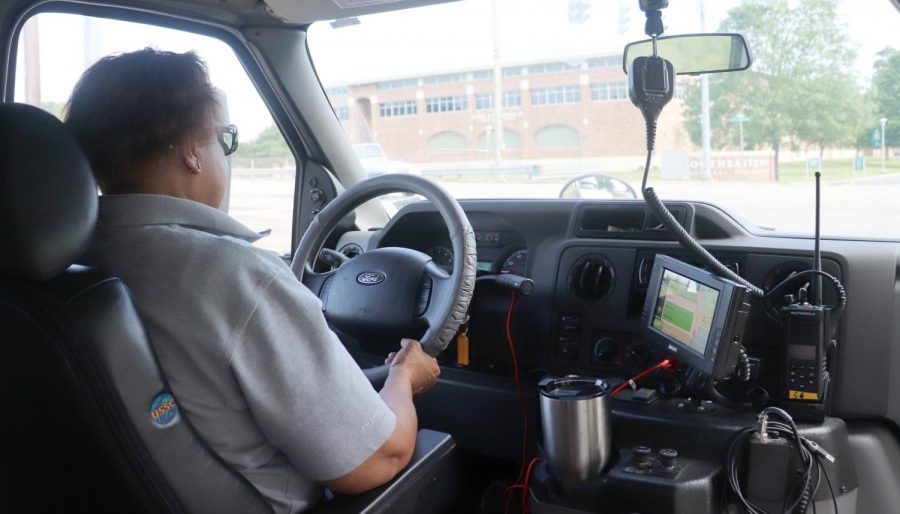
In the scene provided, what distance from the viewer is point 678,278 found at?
2.09m

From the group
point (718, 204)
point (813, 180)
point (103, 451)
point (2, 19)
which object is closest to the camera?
point (103, 451)

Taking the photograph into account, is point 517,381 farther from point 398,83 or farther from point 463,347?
point 398,83

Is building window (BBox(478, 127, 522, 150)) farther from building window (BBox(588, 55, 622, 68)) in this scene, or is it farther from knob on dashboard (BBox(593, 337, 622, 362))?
knob on dashboard (BBox(593, 337, 622, 362))

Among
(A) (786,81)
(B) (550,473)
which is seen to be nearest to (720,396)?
(B) (550,473)

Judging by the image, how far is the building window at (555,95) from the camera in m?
3.39

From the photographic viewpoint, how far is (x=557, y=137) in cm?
351

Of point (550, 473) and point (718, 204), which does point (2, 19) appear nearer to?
point (550, 473)

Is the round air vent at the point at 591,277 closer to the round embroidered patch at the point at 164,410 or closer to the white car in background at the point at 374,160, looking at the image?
the white car in background at the point at 374,160

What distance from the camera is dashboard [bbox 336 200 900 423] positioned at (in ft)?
6.64

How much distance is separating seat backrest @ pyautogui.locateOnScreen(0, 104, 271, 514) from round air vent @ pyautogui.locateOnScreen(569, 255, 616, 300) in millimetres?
1537

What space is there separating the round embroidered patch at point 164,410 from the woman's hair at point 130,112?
1.32 ft

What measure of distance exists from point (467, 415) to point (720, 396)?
0.94 metres

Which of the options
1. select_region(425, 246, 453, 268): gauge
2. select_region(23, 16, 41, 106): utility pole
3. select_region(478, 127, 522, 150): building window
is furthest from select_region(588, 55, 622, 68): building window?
select_region(23, 16, 41, 106): utility pole

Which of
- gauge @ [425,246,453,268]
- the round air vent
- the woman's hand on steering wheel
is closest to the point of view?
the woman's hand on steering wheel
